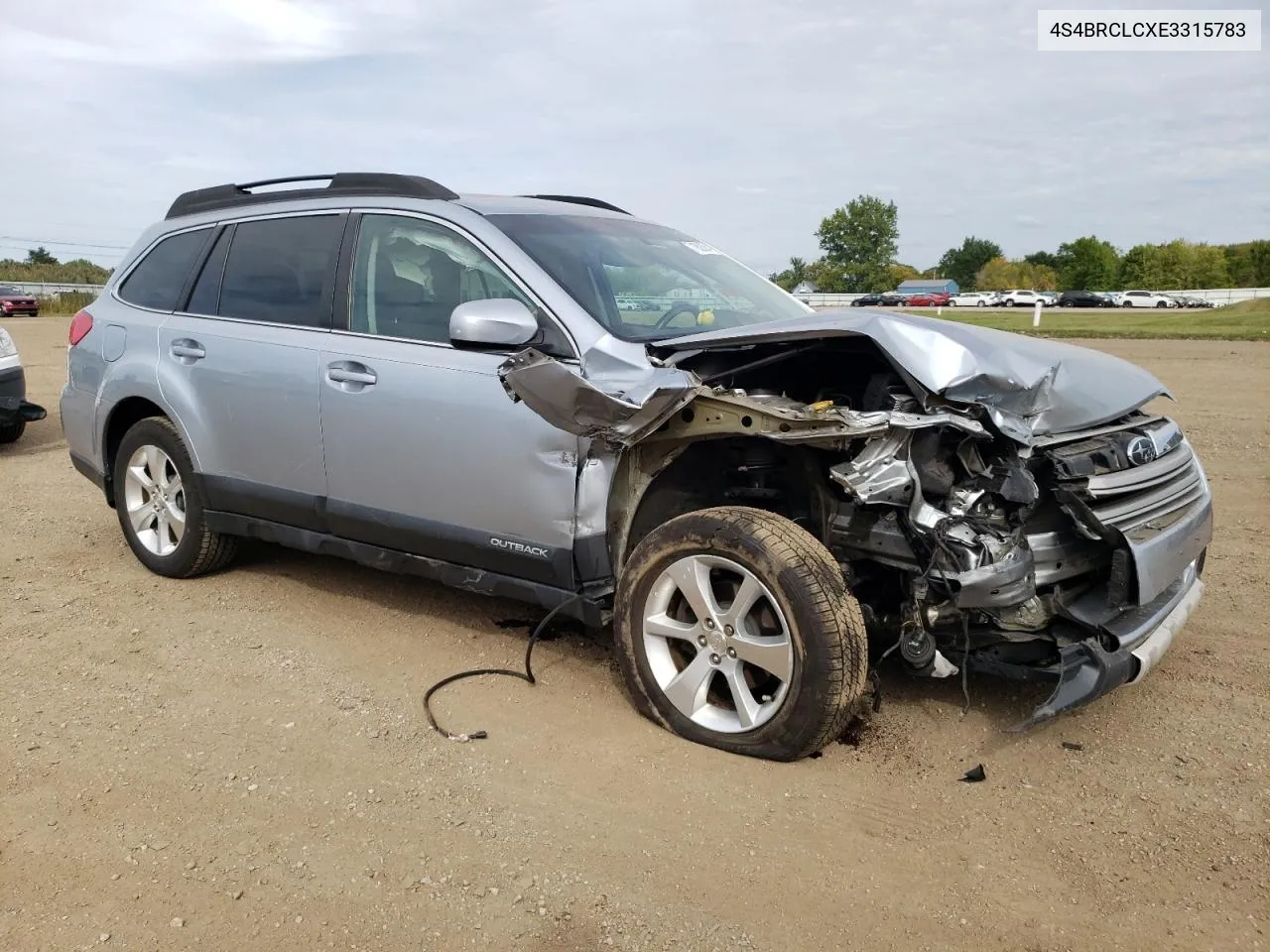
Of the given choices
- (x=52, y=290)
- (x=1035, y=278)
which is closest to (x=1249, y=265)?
(x=1035, y=278)

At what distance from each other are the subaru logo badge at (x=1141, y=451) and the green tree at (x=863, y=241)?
332 ft

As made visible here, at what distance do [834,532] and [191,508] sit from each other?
3.31 metres

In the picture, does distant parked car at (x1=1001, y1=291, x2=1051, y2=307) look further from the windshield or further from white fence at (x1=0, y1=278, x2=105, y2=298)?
the windshield

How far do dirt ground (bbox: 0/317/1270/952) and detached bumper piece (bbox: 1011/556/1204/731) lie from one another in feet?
1.14

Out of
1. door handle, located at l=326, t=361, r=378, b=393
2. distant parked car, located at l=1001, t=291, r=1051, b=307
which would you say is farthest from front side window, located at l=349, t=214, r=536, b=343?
distant parked car, located at l=1001, t=291, r=1051, b=307

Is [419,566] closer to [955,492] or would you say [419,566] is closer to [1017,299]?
[955,492]

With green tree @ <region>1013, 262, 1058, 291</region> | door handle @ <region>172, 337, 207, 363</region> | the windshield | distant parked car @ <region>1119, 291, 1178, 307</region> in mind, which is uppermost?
green tree @ <region>1013, 262, 1058, 291</region>

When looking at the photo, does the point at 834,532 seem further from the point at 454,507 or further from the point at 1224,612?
the point at 1224,612

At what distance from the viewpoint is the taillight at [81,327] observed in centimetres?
548

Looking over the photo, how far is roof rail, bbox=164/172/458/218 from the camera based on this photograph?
4.30m

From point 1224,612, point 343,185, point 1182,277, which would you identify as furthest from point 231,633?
point 1182,277

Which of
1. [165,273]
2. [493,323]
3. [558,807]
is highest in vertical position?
[165,273]

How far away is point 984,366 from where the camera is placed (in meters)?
3.16

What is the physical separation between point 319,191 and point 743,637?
2.90 meters
